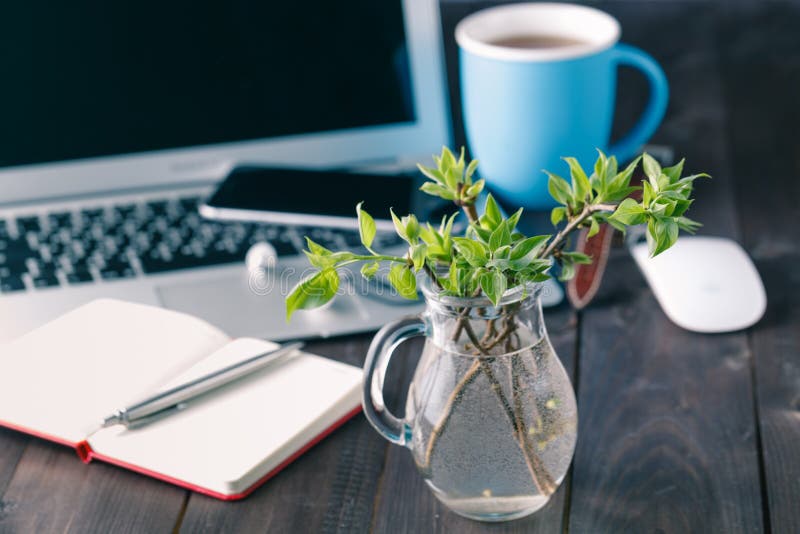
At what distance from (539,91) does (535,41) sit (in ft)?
0.41

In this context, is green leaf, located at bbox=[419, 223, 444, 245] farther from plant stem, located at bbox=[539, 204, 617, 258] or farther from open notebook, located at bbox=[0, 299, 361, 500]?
open notebook, located at bbox=[0, 299, 361, 500]

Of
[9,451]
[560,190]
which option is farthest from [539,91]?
[9,451]

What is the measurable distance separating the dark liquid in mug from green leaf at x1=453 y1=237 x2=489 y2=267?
492mm

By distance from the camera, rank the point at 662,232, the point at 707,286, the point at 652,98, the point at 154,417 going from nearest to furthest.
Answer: the point at 662,232, the point at 154,417, the point at 707,286, the point at 652,98

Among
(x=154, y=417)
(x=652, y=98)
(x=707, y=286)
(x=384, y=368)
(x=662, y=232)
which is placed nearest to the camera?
(x=662, y=232)

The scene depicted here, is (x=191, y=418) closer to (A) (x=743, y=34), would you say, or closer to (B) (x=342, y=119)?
(B) (x=342, y=119)

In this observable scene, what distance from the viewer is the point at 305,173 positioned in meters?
0.99

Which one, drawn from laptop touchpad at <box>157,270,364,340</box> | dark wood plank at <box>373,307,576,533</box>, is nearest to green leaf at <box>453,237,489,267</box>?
dark wood plank at <box>373,307,576,533</box>

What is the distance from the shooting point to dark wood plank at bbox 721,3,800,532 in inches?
27.2

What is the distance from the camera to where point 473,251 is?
20.3 inches

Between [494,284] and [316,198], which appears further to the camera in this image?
[316,198]

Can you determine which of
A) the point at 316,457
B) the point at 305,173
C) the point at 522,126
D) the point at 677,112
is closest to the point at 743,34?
the point at 677,112

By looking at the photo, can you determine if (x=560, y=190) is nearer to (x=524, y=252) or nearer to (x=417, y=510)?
(x=524, y=252)

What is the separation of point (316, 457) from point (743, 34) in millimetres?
977
